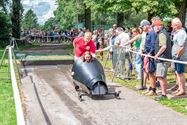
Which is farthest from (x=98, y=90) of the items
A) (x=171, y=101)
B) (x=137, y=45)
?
(x=137, y=45)

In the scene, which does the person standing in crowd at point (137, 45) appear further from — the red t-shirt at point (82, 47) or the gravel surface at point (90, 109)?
the red t-shirt at point (82, 47)

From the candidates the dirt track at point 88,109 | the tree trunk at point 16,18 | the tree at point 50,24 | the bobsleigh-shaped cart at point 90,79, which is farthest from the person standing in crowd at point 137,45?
the tree at point 50,24

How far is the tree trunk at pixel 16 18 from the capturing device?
1838 inches

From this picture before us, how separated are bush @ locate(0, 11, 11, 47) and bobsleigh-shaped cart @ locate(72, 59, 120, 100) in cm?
3071

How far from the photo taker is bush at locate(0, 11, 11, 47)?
44088 millimetres

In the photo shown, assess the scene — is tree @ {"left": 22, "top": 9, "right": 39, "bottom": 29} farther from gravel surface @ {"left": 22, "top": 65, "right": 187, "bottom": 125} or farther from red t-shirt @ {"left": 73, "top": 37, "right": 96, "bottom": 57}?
gravel surface @ {"left": 22, "top": 65, "right": 187, "bottom": 125}

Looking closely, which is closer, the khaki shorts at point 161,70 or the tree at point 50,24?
the khaki shorts at point 161,70

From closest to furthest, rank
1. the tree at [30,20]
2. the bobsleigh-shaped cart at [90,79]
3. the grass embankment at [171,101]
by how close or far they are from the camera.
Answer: the grass embankment at [171,101], the bobsleigh-shaped cart at [90,79], the tree at [30,20]

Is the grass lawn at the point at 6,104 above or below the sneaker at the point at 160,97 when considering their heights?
below

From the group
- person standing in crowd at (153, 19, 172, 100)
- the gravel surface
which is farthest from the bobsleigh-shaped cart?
person standing in crowd at (153, 19, 172, 100)

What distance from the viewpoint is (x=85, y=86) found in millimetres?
12828

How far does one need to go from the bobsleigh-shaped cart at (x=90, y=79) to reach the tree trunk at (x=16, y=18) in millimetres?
33497

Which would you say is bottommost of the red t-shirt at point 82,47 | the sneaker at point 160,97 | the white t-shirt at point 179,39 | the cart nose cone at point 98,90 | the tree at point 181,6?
the sneaker at point 160,97

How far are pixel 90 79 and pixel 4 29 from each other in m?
33.3
